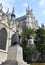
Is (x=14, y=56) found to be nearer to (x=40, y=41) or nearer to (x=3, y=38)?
(x=3, y=38)

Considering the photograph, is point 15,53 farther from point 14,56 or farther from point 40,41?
point 40,41

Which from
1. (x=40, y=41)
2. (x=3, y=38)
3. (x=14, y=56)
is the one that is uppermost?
(x=3, y=38)

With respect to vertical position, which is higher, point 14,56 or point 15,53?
point 15,53

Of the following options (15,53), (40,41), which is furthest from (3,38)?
(15,53)

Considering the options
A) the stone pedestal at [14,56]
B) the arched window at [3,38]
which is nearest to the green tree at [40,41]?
the arched window at [3,38]

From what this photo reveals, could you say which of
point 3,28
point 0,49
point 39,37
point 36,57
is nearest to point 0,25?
point 3,28

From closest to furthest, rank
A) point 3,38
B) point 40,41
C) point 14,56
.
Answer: point 14,56, point 3,38, point 40,41

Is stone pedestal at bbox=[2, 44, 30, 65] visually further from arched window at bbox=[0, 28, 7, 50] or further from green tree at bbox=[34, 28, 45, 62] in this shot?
green tree at bbox=[34, 28, 45, 62]

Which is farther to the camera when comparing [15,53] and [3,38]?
[3,38]

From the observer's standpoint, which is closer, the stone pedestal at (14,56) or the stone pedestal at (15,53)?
the stone pedestal at (14,56)

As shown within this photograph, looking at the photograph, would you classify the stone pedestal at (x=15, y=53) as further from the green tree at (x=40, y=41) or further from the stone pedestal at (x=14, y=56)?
the green tree at (x=40, y=41)

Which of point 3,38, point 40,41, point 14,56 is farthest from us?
point 40,41

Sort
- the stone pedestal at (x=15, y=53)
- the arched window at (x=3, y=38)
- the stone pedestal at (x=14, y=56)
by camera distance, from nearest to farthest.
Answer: the stone pedestal at (x=14, y=56) < the stone pedestal at (x=15, y=53) < the arched window at (x=3, y=38)

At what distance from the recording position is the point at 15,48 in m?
12.2
